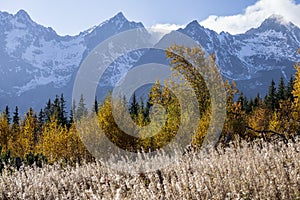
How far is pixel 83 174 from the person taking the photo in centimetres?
717

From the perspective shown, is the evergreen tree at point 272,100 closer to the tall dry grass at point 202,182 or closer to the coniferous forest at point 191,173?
the coniferous forest at point 191,173

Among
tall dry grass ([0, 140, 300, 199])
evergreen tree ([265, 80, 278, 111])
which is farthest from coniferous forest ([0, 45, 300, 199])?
evergreen tree ([265, 80, 278, 111])

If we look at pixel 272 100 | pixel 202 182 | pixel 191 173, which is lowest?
pixel 202 182

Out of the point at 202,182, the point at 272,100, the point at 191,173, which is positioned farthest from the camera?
the point at 272,100

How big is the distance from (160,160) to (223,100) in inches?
241

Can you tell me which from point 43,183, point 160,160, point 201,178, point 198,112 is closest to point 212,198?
point 201,178

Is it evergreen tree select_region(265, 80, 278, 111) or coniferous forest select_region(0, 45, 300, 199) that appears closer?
coniferous forest select_region(0, 45, 300, 199)

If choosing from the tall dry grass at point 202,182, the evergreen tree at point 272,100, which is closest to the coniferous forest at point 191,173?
the tall dry grass at point 202,182

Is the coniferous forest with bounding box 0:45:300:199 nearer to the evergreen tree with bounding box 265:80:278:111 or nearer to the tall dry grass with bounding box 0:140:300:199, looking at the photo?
the tall dry grass with bounding box 0:140:300:199

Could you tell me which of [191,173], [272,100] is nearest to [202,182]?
[191,173]

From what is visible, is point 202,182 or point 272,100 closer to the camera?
point 202,182

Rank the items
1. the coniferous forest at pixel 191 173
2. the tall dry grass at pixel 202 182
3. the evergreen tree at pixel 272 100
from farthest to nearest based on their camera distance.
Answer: the evergreen tree at pixel 272 100 → the coniferous forest at pixel 191 173 → the tall dry grass at pixel 202 182

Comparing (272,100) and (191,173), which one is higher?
(272,100)

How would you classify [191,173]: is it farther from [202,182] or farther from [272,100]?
[272,100]
